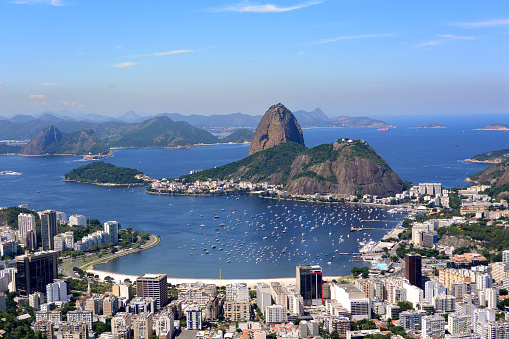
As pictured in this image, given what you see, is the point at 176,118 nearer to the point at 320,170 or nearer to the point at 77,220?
the point at 320,170

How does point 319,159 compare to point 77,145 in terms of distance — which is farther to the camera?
point 77,145

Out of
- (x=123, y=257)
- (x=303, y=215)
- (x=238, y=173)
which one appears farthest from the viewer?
(x=238, y=173)

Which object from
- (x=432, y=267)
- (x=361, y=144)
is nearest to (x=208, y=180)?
(x=361, y=144)

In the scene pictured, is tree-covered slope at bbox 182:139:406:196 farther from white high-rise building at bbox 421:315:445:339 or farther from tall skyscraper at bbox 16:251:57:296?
white high-rise building at bbox 421:315:445:339

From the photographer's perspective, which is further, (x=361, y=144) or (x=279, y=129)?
(x=279, y=129)

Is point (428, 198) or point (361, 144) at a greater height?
point (361, 144)

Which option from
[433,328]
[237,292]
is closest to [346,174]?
[237,292]

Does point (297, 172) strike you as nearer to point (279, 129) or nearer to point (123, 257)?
point (279, 129)

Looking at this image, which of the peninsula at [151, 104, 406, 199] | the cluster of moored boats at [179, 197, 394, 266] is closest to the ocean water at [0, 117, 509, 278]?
the cluster of moored boats at [179, 197, 394, 266]
